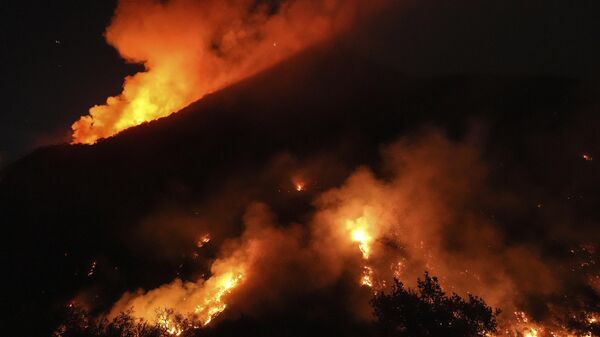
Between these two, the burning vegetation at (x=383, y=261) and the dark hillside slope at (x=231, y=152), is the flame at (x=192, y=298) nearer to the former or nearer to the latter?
the burning vegetation at (x=383, y=261)

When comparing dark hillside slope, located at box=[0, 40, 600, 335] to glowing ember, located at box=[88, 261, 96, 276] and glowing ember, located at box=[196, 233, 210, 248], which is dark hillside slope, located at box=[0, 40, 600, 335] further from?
glowing ember, located at box=[196, 233, 210, 248]

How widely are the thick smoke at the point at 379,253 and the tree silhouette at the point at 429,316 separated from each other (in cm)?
1879

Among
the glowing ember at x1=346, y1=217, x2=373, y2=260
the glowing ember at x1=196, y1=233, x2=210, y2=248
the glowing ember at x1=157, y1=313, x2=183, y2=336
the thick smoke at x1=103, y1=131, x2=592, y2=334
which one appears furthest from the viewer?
the glowing ember at x1=196, y1=233, x2=210, y2=248

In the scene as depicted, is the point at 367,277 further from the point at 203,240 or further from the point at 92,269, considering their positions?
the point at 92,269

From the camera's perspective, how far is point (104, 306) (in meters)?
45.5

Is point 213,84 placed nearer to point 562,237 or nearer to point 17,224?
point 17,224

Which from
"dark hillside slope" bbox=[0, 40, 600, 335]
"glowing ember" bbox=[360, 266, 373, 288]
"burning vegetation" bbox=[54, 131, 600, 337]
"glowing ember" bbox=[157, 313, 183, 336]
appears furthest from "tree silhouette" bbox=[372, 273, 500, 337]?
"dark hillside slope" bbox=[0, 40, 600, 335]

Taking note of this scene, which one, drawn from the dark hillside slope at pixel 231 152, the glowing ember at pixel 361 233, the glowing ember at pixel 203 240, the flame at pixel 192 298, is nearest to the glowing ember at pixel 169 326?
the flame at pixel 192 298

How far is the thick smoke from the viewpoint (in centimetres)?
4138

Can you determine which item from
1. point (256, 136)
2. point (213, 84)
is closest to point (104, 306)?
point (256, 136)

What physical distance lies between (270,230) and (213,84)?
53.4 m

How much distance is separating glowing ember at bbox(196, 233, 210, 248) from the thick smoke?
1112mm

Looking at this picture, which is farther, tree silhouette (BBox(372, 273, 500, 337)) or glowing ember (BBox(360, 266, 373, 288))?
glowing ember (BBox(360, 266, 373, 288))

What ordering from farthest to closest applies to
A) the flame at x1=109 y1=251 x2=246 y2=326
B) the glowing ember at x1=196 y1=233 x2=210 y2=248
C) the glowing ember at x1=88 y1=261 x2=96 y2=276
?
the glowing ember at x1=196 y1=233 x2=210 y2=248, the glowing ember at x1=88 y1=261 x2=96 y2=276, the flame at x1=109 y1=251 x2=246 y2=326
